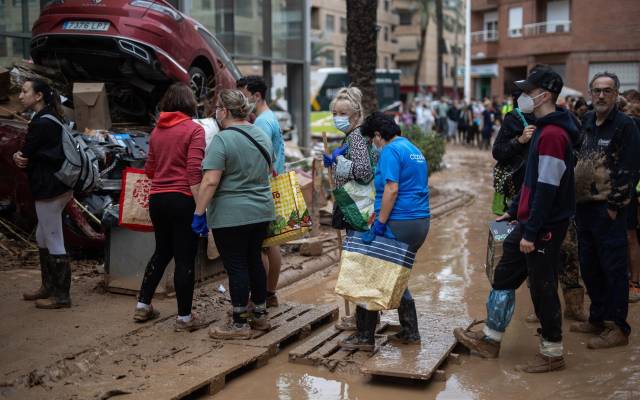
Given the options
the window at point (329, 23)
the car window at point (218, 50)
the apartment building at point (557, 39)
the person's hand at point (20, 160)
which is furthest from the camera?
the window at point (329, 23)

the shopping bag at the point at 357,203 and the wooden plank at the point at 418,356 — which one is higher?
the shopping bag at the point at 357,203

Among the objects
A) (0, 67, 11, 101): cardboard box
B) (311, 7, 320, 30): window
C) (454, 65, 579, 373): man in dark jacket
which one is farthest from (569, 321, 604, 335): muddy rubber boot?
(311, 7, 320, 30): window

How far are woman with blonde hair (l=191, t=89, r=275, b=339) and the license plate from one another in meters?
3.54

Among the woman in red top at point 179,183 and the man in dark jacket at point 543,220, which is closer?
the man in dark jacket at point 543,220

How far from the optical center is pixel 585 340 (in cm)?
596

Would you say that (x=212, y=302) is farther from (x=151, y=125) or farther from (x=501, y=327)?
(x=151, y=125)

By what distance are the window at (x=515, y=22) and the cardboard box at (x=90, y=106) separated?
39.8 meters

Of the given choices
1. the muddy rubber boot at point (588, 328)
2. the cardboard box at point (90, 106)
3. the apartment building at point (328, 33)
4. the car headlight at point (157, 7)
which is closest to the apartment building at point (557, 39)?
the apartment building at point (328, 33)

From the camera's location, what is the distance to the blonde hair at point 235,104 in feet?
18.6

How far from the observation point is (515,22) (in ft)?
149

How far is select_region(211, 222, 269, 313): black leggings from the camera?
18.4ft

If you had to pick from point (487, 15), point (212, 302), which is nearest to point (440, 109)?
point (487, 15)

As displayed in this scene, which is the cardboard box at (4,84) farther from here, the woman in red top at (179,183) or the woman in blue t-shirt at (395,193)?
the woman in blue t-shirt at (395,193)

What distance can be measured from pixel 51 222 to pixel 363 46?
27.9ft
